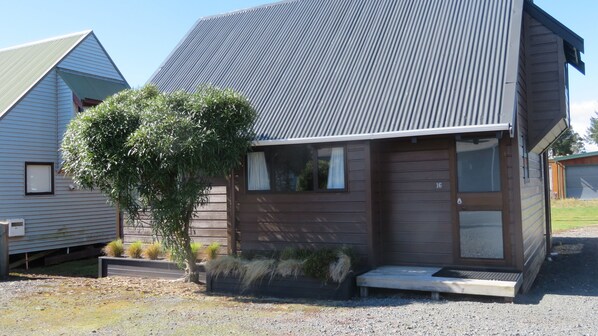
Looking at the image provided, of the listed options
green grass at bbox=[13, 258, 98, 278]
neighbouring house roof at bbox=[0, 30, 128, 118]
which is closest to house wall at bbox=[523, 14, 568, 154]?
green grass at bbox=[13, 258, 98, 278]

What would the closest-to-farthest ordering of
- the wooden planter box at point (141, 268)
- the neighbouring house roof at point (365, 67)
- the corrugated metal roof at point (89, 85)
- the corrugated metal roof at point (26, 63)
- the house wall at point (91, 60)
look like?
the neighbouring house roof at point (365, 67)
the wooden planter box at point (141, 268)
the corrugated metal roof at point (26, 63)
the corrugated metal roof at point (89, 85)
the house wall at point (91, 60)

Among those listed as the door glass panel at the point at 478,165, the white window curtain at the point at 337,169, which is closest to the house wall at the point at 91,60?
the white window curtain at the point at 337,169

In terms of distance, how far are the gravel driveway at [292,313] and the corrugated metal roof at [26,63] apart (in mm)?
8302

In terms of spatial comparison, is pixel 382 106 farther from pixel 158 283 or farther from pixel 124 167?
pixel 158 283

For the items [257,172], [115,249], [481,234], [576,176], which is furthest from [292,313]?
[576,176]

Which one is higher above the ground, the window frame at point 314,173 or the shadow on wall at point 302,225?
the window frame at point 314,173

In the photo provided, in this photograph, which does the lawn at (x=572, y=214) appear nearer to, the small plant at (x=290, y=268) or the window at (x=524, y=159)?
the window at (x=524, y=159)

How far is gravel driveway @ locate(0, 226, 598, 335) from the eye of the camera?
670 cm

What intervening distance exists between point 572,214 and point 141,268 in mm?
20278

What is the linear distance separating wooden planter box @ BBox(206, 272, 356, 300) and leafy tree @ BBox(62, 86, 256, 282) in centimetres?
118

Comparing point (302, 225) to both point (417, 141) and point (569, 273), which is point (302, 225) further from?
point (569, 273)

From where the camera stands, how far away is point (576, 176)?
1318 inches

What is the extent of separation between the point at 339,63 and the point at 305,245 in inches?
156

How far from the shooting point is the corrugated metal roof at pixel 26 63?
16.7m
